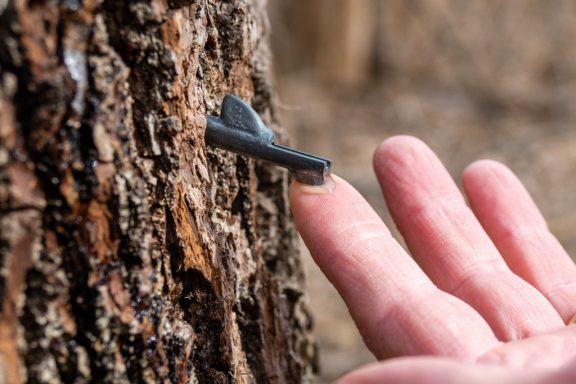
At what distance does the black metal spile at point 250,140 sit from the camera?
45.8 inches

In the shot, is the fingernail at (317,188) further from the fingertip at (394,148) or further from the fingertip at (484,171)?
the fingertip at (484,171)

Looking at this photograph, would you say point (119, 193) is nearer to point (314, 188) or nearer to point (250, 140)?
point (250, 140)

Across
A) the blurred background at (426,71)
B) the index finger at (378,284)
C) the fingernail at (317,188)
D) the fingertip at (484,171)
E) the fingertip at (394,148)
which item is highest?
the blurred background at (426,71)

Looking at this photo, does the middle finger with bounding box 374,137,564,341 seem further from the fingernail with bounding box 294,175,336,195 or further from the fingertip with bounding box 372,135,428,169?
the fingernail with bounding box 294,175,336,195

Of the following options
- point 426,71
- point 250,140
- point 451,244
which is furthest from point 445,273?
point 426,71

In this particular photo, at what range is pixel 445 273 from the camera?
137 centimetres

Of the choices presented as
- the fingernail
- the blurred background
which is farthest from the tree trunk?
the blurred background

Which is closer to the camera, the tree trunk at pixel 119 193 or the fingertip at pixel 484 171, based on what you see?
the tree trunk at pixel 119 193

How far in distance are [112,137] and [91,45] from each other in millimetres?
123

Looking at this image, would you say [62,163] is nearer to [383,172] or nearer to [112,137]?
[112,137]

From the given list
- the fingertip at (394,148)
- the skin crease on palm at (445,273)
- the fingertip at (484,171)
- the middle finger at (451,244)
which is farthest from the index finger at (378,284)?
the fingertip at (484,171)

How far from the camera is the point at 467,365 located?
96cm

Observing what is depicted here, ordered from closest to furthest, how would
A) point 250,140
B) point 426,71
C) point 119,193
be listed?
point 119,193 → point 250,140 → point 426,71

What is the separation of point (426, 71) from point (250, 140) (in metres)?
4.79
